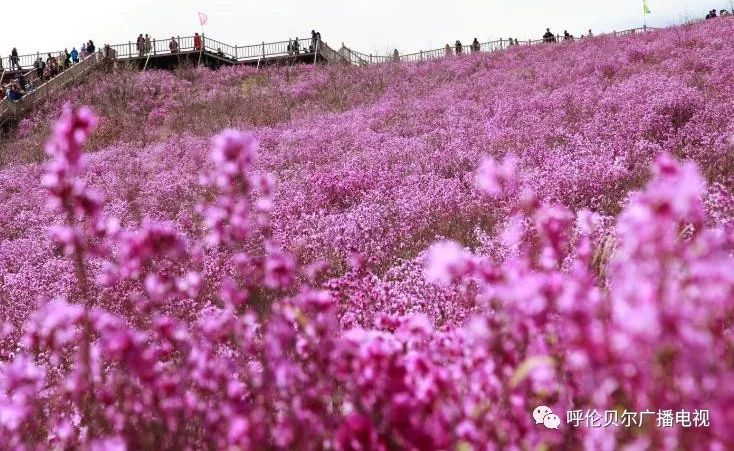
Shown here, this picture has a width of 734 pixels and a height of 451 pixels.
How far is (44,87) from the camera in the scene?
30562 mm

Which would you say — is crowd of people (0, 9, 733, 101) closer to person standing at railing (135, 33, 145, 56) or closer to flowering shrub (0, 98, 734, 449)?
person standing at railing (135, 33, 145, 56)

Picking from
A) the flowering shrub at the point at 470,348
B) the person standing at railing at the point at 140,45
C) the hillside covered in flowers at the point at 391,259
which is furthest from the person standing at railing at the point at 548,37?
the flowering shrub at the point at 470,348

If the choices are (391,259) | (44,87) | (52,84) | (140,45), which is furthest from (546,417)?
(140,45)

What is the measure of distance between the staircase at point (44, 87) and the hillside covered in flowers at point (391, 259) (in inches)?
65.8

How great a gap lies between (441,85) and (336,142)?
8.25 meters

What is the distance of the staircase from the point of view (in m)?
28.2

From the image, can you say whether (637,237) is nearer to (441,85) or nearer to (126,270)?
(126,270)

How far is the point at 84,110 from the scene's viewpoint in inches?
96.5

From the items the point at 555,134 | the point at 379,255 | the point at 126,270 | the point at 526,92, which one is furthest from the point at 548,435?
the point at 526,92

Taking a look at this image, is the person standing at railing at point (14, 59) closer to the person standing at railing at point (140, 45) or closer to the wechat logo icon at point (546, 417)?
the person standing at railing at point (140, 45)

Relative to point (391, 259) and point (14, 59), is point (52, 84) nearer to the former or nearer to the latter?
point (14, 59)

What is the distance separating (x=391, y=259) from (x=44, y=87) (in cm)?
2895

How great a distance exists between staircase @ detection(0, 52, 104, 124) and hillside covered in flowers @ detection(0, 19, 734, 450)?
1.67 m

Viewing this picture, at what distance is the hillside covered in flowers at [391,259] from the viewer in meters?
1.75
